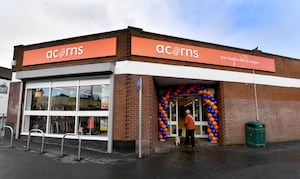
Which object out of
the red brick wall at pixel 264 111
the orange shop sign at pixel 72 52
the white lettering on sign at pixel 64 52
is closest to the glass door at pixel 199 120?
the red brick wall at pixel 264 111

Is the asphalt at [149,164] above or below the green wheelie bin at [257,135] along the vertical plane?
below

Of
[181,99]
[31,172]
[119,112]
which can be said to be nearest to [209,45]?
[181,99]

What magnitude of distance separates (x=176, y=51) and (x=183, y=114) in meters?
4.33

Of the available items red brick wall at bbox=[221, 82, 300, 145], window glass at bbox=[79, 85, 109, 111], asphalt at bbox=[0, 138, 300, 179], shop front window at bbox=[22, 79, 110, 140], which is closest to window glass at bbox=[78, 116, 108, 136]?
shop front window at bbox=[22, 79, 110, 140]

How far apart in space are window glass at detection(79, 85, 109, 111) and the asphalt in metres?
1.79

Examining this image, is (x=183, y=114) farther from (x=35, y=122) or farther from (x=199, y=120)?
(x=35, y=122)

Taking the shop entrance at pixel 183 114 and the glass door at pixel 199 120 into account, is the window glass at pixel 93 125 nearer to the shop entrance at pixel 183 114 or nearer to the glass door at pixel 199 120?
the shop entrance at pixel 183 114

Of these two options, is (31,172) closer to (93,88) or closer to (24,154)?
(24,154)

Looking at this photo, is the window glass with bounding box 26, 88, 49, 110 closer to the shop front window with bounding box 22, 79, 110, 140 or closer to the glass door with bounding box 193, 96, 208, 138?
the shop front window with bounding box 22, 79, 110, 140

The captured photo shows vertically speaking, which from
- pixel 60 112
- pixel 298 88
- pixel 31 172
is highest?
pixel 298 88

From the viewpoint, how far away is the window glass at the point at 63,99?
795 cm

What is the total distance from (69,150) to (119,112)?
8.10 feet

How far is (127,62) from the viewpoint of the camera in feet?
23.9

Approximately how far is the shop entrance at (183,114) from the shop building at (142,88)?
59 millimetres
